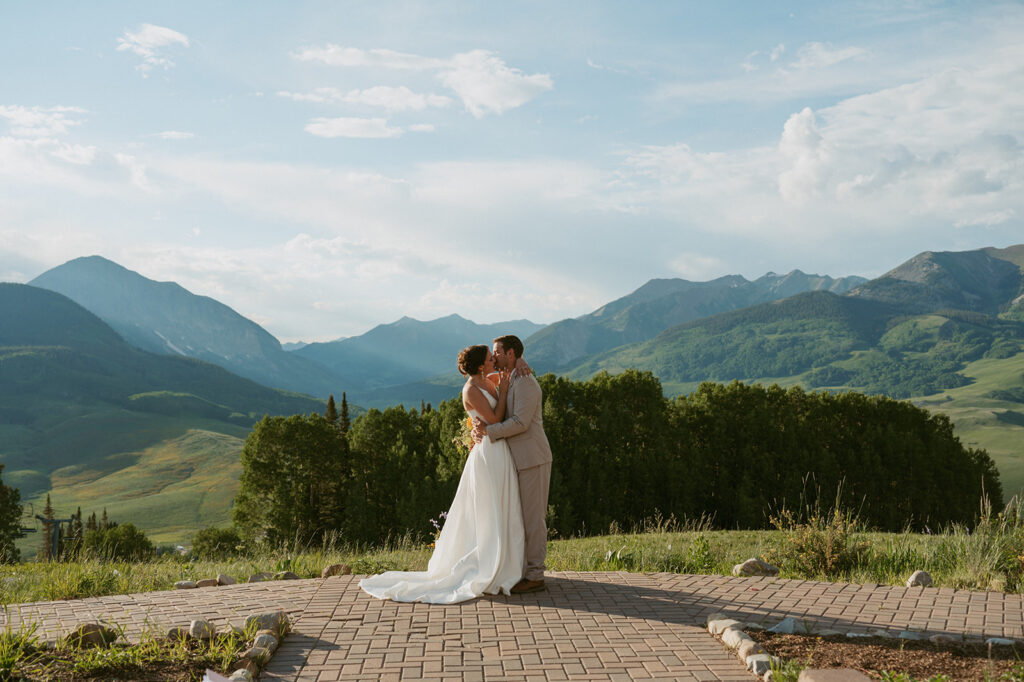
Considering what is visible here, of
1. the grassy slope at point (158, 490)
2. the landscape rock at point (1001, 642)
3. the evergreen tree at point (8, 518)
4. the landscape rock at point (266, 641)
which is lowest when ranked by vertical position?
the grassy slope at point (158, 490)

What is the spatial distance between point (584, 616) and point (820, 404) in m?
35.3

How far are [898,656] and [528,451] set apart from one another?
402cm

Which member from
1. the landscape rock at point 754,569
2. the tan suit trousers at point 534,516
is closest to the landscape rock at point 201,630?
the tan suit trousers at point 534,516

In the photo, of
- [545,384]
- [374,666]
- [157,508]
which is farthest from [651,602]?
[157,508]

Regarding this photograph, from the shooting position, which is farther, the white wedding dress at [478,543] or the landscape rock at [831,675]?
the white wedding dress at [478,543]

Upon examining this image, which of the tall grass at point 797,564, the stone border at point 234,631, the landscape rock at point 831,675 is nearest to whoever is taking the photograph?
the landscape rock at point 831,675

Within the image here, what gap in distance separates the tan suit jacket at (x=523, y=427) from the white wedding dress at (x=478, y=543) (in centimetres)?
13

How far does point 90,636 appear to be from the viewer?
6387 millimetres

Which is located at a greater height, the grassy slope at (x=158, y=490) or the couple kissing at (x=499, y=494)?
the couple kissing at (x=499, y=494)

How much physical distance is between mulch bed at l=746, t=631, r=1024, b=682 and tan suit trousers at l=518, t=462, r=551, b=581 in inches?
99.2

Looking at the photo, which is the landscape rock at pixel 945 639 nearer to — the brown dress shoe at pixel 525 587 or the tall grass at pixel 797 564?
the tall grass at pixel 797 564

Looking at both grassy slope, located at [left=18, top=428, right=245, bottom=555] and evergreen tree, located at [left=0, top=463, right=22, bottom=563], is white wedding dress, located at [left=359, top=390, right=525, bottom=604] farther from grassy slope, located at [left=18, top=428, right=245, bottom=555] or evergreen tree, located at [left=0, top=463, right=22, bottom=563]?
grassy slope, located at [left=18, top=428, right=245, bottom=555]

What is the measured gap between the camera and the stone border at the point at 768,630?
19.1ft

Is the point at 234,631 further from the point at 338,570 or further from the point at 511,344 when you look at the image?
the point at 511,344
